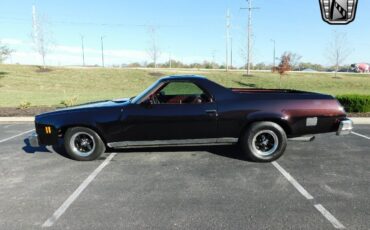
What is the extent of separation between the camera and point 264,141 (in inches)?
222

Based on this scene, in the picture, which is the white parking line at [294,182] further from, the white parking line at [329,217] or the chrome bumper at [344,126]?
the chrome bumper at [344,126]

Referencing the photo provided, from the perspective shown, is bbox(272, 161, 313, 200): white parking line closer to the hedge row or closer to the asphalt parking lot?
the asphalt parking lot

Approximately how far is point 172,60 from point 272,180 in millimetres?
75160

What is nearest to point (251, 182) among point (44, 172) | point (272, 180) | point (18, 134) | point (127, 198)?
point (272, 180)

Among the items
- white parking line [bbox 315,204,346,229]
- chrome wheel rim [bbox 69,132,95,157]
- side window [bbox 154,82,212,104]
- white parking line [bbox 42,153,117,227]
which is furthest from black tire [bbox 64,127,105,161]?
white parking line [bbox 315,204,346,229]

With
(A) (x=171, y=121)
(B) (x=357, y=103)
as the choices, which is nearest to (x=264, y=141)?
(A) (x=171, y=121)

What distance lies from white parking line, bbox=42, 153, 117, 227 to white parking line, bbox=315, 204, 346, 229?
3130mm

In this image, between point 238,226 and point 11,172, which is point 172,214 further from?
point 11,172

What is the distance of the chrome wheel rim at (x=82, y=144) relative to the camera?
569 centimetres

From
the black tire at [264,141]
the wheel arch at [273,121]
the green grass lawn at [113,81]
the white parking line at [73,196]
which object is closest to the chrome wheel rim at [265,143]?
the black tire at [264,141]

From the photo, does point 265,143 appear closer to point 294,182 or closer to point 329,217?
point 294,182

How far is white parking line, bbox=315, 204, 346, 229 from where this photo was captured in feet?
10.9

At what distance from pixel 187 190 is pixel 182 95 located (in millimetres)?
2638

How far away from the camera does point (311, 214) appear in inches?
142
